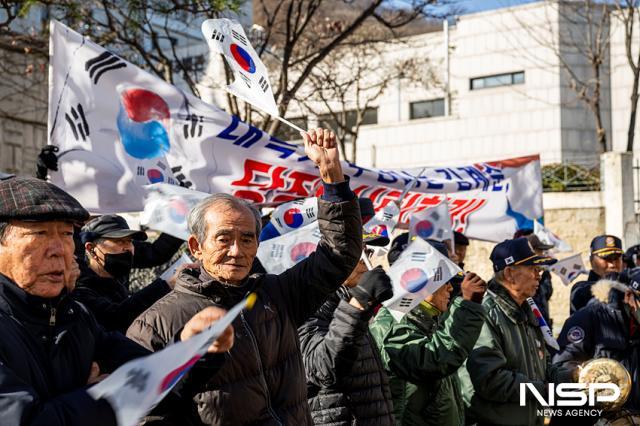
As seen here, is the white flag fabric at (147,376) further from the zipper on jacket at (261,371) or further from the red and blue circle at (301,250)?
the red and blue circle at (301,250)

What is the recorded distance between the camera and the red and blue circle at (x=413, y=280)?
491 cm

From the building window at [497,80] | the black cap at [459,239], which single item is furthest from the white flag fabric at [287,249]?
the building window at [497,80]

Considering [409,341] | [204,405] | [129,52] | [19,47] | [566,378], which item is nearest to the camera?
[204,405]

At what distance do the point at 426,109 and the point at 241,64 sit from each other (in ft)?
87.4

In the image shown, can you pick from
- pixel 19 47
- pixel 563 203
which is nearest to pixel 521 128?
pixel 563 203

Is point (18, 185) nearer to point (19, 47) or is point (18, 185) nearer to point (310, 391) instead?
point (310, 391)

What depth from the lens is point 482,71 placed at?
2877 cm

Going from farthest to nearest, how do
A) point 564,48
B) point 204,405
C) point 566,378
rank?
point 564,48, point 566,378, point 204,405

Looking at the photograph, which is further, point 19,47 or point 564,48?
point 564,48

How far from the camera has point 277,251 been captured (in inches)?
215

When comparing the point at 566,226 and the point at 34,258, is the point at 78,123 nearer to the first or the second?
the point at 34,258

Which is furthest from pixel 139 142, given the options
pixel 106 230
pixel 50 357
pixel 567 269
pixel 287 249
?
pixel 567 269

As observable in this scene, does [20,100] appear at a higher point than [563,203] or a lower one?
higher

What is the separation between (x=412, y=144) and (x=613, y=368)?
2419 centimetres
